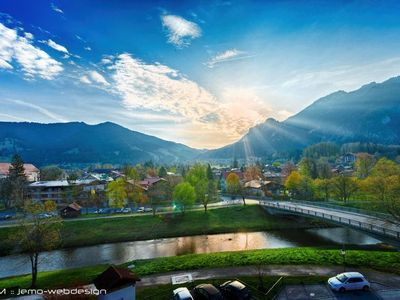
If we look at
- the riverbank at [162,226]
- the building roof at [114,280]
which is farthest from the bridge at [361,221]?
the building roof at [114,280]

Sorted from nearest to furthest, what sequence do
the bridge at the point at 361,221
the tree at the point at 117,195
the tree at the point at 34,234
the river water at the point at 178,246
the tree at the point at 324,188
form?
1. the tree at the point at 34,234
2. the bridge at the point at 361,221
3. the river water at the point at 178,246
4. the tree at the point at 117,195
5. the tree at the point at 324,188

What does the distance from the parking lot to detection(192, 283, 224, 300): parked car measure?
5.48 meters

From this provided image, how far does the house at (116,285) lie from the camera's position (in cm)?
2102

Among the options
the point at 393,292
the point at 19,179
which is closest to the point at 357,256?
the point at 393,292

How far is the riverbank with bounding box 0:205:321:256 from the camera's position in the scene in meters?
55.4

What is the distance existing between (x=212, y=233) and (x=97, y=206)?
132ft

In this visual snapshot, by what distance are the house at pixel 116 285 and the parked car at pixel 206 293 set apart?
5.70m

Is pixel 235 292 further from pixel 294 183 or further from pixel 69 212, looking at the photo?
pixel 294 183

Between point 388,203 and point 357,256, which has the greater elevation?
point 388,203

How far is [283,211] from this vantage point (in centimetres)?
6438

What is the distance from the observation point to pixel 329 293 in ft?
78.6

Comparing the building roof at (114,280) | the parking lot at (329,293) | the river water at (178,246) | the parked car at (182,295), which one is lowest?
the river water at (178,246)

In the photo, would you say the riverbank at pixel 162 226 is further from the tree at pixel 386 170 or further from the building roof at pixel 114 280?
the building roof at pixel 114 280

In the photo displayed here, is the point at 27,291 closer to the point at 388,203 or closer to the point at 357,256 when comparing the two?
the point at 357,256
